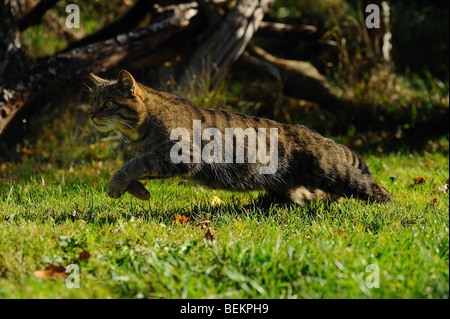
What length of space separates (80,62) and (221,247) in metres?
4.37

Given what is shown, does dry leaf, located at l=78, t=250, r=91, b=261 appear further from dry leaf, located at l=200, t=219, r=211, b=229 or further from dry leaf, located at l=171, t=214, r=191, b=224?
dry leaf, located at l=200, t=219, r=211, b=229

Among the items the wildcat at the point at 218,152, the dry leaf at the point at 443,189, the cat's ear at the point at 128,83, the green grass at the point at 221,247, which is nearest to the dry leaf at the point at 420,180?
the dry leaf at the point at 443,189

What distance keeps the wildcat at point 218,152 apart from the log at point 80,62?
2.16 meters

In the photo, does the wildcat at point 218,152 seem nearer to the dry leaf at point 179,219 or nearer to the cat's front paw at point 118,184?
the cat's front paw at point 118,184

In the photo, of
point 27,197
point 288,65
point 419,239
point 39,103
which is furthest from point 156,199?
point 288,65

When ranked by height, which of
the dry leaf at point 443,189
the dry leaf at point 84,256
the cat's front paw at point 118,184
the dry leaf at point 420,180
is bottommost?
the dry leaf at point 443,189

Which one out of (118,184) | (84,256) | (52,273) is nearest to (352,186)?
(118,184)

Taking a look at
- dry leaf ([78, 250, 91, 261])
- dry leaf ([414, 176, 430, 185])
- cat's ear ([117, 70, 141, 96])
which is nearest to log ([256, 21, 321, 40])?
dry leaf ([414, 176, 430, 185])

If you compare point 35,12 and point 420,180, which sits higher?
point 35,12

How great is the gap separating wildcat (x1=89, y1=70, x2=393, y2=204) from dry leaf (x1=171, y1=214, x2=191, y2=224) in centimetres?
33

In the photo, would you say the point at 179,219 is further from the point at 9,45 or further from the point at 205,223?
the point at 9,45

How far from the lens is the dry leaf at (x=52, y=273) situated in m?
3.04

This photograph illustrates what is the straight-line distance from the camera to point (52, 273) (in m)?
3.10
